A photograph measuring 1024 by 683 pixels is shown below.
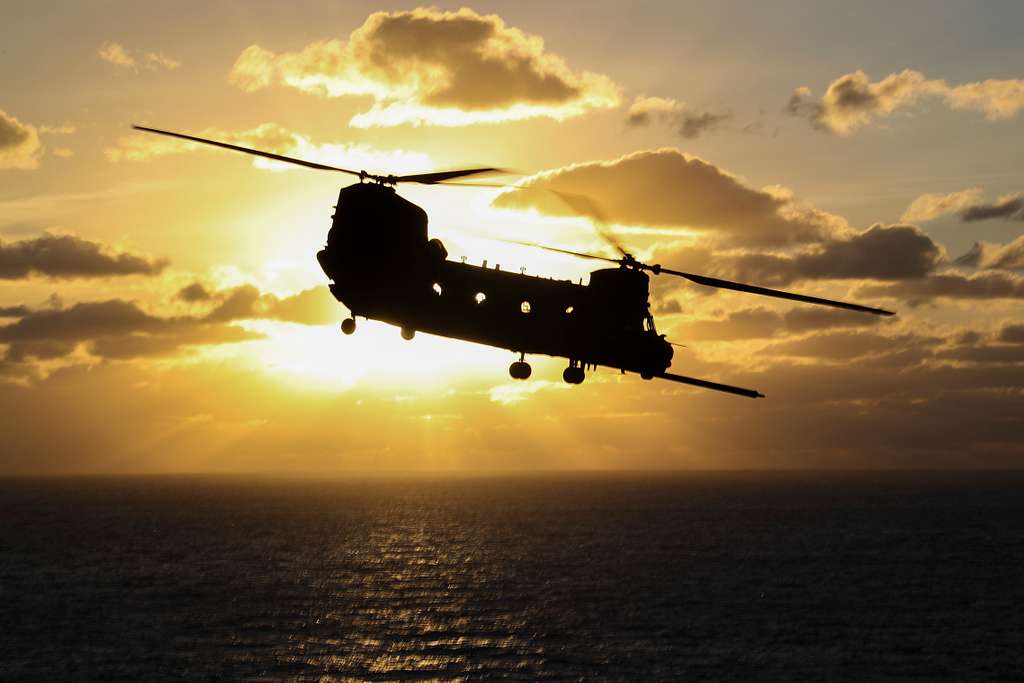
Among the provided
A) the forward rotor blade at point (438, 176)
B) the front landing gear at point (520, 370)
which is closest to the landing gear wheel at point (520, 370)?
the front landing gear at point (520, 370)

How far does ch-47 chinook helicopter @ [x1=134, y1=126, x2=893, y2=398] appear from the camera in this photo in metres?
33.9

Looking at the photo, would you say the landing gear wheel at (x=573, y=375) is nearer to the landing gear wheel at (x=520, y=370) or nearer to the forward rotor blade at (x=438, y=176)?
the landing gear wheel at (x=520, y=370)

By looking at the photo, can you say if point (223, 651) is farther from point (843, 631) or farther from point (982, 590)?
point (982, 590)

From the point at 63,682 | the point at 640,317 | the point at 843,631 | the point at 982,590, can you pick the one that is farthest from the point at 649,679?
the point at 640,317

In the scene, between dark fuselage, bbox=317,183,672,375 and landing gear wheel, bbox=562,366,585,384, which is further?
landing gear wheel, bbox=562,366,585,384

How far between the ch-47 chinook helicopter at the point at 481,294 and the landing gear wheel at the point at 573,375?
52 mm

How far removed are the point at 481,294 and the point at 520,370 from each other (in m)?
3.34

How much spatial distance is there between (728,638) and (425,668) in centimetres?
5078

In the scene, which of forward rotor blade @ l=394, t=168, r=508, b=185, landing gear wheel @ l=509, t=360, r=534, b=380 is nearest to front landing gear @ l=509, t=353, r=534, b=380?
A: landing gear wheel @ l=509, t=360, r=534, b=380

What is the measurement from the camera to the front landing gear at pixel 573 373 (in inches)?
1444

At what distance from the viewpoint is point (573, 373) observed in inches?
1451

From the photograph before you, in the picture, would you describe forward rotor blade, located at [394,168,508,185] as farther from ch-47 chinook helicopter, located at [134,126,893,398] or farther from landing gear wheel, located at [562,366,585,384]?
landing gear wheel, located at [562,366,585,384]

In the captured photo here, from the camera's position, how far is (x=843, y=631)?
162 m

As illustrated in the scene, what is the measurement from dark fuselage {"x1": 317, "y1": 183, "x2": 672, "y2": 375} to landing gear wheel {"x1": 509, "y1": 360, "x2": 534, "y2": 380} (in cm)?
75
